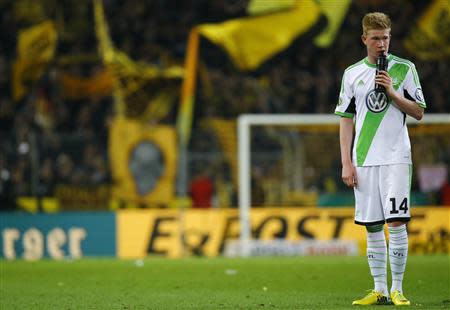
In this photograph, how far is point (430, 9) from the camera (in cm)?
2336

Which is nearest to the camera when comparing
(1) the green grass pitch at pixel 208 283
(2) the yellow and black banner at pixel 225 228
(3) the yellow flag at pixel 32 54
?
(1) the green grass pitch at pixel 208 283

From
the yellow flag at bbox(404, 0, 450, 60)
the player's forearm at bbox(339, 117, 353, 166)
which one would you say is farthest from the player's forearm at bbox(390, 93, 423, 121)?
the yellow flag at bbox(404, 0, 450, 60)

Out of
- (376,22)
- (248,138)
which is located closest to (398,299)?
(376,22)

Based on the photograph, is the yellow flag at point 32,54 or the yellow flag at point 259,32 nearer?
the yellow flag at point 259,32

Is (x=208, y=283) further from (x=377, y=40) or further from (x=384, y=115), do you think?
(x=377, y=40)

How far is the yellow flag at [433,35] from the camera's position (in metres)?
22.8

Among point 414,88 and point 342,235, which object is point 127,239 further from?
point 414,88

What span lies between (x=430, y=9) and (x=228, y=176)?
6907 mm

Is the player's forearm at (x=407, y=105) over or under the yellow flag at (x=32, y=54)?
over

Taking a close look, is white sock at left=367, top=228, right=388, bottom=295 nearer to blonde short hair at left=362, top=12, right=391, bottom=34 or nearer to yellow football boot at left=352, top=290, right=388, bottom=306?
yellow football boot at left=352, top=290, right=388, bottom=306

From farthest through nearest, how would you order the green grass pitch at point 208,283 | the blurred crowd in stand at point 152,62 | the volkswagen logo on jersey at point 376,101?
the blurred crowd in stand at point 152,62, the green grass pitch at point 208,283, the volkswagen logo on jersey at point 376,101

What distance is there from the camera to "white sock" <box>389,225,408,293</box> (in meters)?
8.41

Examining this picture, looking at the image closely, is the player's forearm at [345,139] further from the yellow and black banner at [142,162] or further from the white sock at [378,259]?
the yellow and black banner at [142,162]

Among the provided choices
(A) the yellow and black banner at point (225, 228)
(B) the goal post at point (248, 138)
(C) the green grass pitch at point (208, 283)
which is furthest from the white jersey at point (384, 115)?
(A) the yellow and black banner at point (225, 228)
